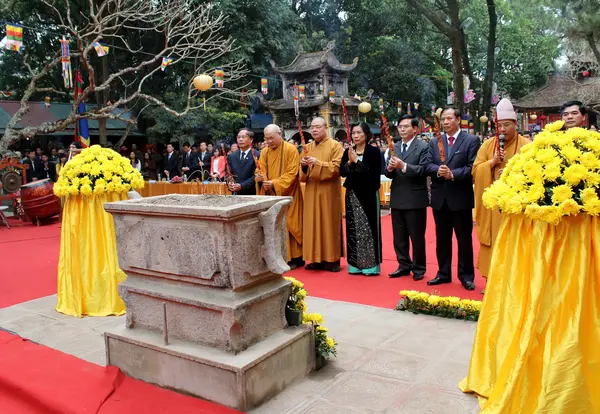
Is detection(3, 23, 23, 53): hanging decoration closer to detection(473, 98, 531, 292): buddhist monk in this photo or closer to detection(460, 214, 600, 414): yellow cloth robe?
detection(473, 98, 531, 292): buddhist monk

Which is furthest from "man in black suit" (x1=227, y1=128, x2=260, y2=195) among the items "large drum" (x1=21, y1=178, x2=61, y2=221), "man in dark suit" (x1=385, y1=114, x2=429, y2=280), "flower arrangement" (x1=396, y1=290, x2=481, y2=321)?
"large drum" (x1=21, y1=178, x2=61, y2=221)

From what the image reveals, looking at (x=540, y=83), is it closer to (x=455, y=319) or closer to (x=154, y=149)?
(x=154, y=149)

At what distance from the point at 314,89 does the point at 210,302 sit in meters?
21.9

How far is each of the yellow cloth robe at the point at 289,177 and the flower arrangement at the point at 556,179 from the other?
3.55 meters

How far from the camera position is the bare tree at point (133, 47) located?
10.2m

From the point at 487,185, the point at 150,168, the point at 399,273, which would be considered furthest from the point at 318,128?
the point at 150,168

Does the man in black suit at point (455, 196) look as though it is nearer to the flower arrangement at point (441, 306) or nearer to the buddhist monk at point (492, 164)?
the buddhist monk at point (492, 164)

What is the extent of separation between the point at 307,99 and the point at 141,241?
21316 millimetres

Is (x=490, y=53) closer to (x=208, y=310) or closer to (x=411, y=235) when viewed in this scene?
(x=411, y=235)

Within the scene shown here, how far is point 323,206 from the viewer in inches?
228

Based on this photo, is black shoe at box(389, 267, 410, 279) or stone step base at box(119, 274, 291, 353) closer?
stone step base at box(119, 274, 291, 353)

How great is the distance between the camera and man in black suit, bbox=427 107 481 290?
15.9ft

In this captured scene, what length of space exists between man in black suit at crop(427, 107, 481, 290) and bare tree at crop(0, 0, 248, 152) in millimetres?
6364

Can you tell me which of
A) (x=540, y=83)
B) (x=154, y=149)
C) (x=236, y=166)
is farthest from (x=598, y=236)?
(x=540, y=83)
